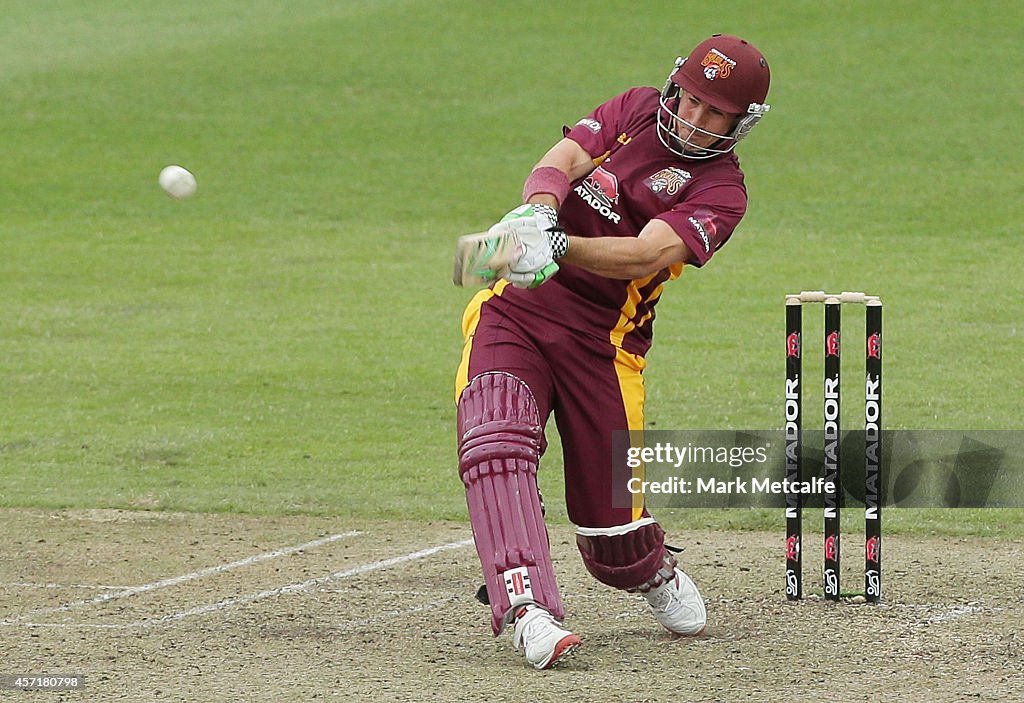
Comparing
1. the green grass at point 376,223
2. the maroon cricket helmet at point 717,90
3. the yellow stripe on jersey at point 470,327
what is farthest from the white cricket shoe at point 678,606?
the green grass at point 376,223

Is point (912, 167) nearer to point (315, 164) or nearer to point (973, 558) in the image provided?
point (315, 164)

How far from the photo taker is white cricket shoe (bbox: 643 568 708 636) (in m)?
5.54

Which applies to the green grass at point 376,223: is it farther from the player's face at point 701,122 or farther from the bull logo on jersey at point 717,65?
the bull logo on jersey at point 717,65

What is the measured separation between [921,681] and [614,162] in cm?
192

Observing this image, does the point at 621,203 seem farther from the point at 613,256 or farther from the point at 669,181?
the point at 613,256

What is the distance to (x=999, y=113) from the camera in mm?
22375

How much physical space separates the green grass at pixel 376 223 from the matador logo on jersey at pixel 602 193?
2.79 meters

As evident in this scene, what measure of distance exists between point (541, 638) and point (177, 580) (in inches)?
82.6

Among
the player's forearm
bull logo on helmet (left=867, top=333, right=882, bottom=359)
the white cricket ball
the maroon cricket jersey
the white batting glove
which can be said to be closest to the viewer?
the white batting glove

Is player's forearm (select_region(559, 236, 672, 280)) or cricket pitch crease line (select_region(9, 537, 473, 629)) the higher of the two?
player's forearm (select_region(559, 236, 672, 280))

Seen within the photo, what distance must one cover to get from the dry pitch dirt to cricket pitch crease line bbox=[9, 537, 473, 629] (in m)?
0.01

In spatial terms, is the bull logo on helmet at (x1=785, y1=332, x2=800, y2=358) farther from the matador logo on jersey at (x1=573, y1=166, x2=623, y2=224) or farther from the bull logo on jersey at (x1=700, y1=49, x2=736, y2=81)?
the bull logo on jersey at (x1=700, y1=49, x2=736, y2=81)

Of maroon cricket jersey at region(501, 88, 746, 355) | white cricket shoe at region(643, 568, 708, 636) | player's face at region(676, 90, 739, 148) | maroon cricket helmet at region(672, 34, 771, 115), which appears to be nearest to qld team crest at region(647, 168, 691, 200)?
maroon cricket jersey at region(501, 88, 746, 355)

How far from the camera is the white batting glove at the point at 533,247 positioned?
4.66 metres
